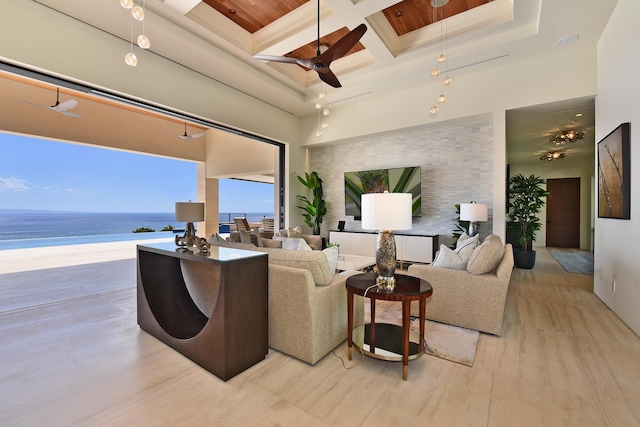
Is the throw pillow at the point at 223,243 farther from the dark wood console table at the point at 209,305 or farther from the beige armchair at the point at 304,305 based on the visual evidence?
the beige armchair at the point at 304,305

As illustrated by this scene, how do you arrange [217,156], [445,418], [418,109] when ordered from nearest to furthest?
[445,418]
[418,109]
[217,156]

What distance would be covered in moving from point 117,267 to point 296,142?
4644 mm

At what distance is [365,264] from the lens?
4.14 m

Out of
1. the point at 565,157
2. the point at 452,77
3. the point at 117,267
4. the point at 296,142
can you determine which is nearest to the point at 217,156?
the point at 296,142

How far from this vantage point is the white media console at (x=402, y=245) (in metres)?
5.13

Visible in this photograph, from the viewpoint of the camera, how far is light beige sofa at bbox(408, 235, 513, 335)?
8.40ft

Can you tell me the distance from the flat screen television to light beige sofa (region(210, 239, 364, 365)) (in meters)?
3.75

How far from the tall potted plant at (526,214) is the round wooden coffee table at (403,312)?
4.57 meters

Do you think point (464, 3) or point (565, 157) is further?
point (565, 157)

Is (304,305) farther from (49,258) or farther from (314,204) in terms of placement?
(49,258)

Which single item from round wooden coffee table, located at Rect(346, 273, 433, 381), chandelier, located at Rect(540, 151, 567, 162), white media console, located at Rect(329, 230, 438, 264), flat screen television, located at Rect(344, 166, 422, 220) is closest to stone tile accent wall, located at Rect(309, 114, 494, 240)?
flat screen television, located at Rect(344, 166, 422, 220)

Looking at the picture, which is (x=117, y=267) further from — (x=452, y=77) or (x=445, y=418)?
(x=452, y=77)

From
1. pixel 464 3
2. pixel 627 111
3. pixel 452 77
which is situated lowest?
pixel 627 111

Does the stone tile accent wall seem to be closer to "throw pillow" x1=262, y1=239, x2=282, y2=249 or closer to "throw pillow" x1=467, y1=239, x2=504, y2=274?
"throw pillow" x1=467, y1=239, x2=504, y2=274
